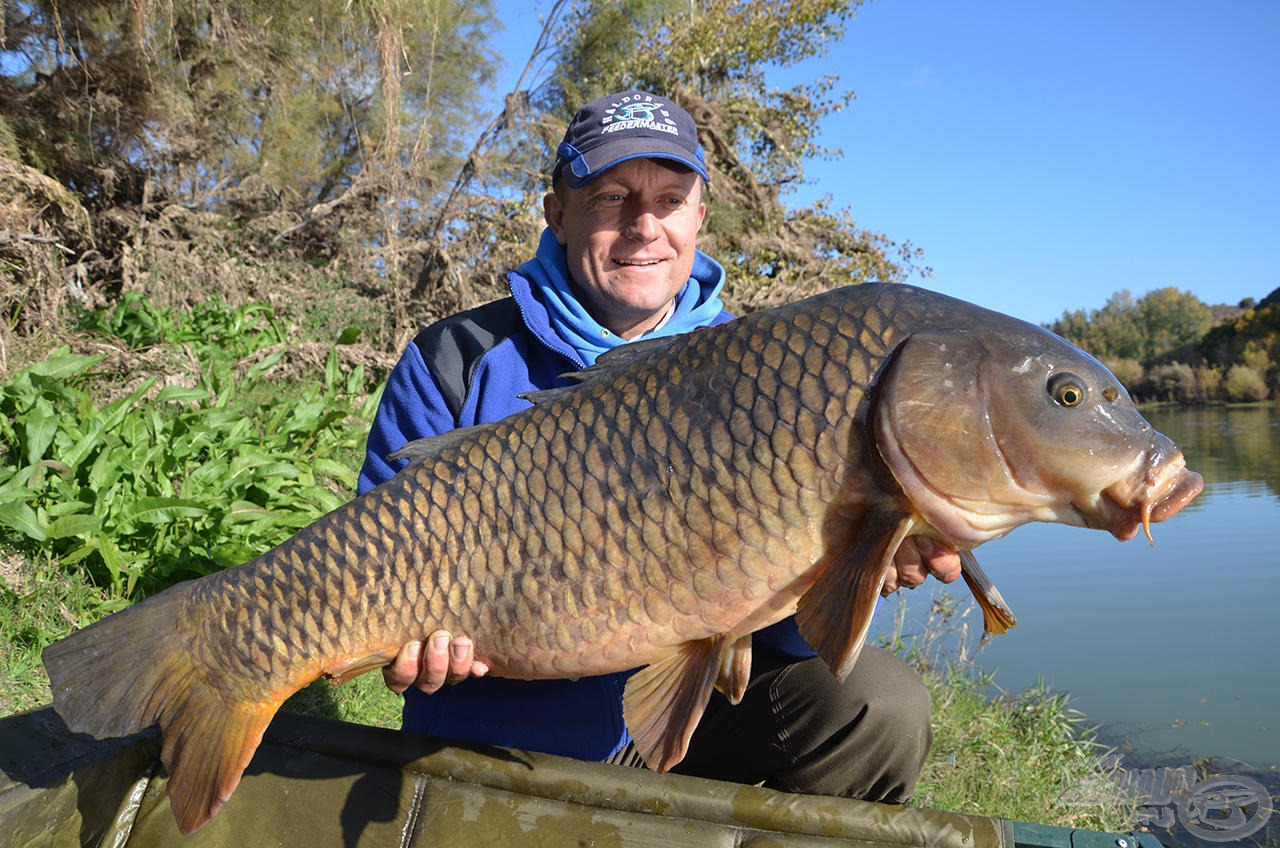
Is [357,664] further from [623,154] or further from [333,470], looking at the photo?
[333,470]

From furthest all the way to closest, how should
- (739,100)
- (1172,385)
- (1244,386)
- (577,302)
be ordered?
(1172,385), (1244,386), (739,100), (577,302)

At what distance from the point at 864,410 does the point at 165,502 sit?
2.33 m

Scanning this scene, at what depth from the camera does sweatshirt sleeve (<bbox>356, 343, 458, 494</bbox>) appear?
2.01 meters

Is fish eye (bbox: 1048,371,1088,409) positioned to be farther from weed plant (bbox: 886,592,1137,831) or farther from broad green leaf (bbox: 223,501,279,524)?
broad green leaf (bbox: 223,501,279,524)

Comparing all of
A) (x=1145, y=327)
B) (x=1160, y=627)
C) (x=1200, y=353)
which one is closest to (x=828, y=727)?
(x=1160, y=627)

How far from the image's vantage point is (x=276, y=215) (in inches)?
297

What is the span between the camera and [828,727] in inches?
73.6

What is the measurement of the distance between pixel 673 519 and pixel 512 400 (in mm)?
806

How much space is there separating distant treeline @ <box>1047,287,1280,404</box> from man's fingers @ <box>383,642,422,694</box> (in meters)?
16.2

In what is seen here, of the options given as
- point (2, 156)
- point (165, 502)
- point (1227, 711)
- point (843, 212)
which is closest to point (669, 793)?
point (165, 502)

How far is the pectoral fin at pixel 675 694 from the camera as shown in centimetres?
142

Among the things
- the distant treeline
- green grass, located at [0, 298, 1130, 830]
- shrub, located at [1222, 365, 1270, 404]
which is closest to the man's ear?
green grass, located at [0, 298, 1130, 830]

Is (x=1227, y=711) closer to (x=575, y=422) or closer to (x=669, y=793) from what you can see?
(x=669, y=793)

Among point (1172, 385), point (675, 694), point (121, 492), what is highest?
point (1172, 385)
